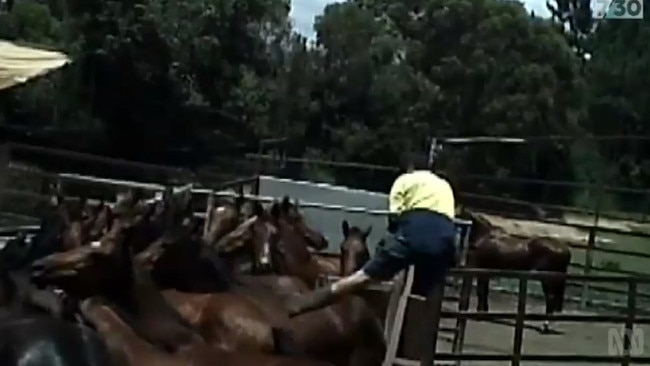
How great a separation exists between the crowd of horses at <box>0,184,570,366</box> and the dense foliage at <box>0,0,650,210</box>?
11.7 meters

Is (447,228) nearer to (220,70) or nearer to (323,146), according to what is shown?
(220,70)

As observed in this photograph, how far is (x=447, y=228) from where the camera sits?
6.87 m

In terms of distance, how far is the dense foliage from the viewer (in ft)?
104

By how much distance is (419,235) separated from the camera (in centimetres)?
679

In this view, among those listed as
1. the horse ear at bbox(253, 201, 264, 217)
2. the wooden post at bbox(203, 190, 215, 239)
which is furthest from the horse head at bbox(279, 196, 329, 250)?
the wooden post at bbox(203, 190, 215, 239)

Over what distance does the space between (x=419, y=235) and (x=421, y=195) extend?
217 mm

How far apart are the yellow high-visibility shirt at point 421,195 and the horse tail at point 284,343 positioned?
1109mm

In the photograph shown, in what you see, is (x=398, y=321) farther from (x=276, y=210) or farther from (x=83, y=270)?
(x=276, y=210)

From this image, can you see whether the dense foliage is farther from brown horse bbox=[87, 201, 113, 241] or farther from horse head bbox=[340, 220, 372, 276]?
brown horse bbox=[87, 201, 113, 241]

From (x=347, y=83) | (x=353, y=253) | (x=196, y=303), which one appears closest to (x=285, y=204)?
(x=353, y=253)

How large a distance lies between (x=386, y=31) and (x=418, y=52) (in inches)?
133

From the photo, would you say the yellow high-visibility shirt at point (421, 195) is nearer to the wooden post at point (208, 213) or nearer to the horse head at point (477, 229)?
the wooden post at point (208, 213)

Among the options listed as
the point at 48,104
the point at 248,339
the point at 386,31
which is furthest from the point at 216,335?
the point at 386,31

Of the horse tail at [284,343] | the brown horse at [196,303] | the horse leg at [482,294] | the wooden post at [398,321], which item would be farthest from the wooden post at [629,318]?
the horse leg at [482,294]
